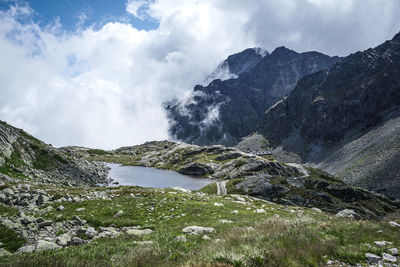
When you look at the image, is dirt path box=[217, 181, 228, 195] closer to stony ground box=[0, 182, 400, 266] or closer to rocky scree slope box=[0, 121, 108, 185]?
rocky scree slope box=[0, 121, 108, 185]

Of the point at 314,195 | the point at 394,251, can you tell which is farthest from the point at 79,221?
the point at 314,195

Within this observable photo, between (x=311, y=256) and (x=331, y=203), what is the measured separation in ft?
258

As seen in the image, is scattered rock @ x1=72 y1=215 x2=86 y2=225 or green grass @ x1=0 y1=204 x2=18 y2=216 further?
scattered rock @ x1=72 y1=215 x2=86 y2=225

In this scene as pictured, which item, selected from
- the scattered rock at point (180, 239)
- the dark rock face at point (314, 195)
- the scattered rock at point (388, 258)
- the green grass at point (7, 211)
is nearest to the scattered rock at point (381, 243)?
the scattered rock at point (388, 258)

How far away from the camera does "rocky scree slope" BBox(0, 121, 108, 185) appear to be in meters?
48.7

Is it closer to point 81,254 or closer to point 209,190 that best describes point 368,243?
point 81,254

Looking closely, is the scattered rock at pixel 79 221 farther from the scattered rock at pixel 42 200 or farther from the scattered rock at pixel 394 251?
the scattered rock at pixel 394 251

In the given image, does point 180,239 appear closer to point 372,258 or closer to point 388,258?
point 372,258

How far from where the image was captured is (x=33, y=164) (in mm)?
62188

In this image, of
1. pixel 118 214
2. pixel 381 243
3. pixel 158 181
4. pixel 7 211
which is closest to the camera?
pixel 381 243

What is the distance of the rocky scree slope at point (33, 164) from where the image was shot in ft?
160

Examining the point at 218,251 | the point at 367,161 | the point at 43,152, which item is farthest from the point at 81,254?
the point at 367,161

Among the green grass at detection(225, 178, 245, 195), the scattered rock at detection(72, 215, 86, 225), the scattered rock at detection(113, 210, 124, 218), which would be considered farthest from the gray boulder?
the green grass at detection(225, 178, 245, 195)

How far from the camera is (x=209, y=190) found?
304 ft
